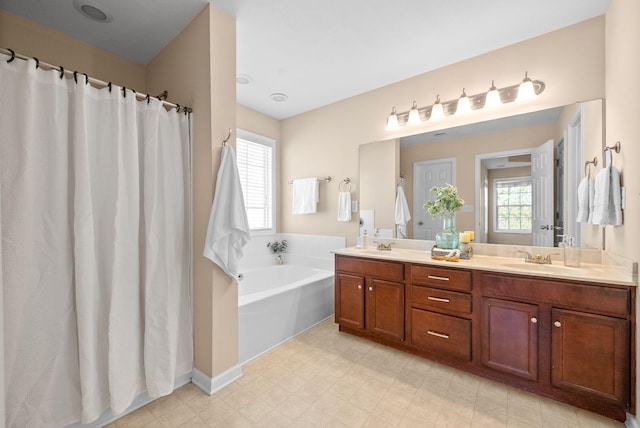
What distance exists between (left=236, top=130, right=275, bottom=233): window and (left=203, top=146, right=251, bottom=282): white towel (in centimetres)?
158

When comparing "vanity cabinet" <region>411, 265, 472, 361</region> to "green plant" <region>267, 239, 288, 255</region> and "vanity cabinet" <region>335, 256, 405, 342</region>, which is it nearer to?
"vanity cabinet" <region>335, 256, 405, 342</region>

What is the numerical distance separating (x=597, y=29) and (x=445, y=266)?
2.06 meters

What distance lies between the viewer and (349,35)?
218 cm

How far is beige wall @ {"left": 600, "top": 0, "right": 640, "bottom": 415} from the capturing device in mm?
1498

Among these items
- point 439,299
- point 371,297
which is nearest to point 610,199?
point 439,299

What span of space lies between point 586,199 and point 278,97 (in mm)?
3057

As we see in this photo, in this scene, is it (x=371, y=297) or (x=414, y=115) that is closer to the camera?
(x=371, y=297)

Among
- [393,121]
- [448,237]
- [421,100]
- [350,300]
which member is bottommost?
[350,300]

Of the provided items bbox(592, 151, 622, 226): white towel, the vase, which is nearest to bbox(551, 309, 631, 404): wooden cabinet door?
bbox(592, 151, 622, 226): white towel

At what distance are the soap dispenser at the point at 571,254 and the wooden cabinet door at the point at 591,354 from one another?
44 cm

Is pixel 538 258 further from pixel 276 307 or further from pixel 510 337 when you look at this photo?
pixel 276 307

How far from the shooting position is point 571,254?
192 cm

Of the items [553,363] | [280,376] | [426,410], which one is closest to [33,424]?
[280,376]

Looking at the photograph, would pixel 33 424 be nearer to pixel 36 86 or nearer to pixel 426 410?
pixel 36 86
